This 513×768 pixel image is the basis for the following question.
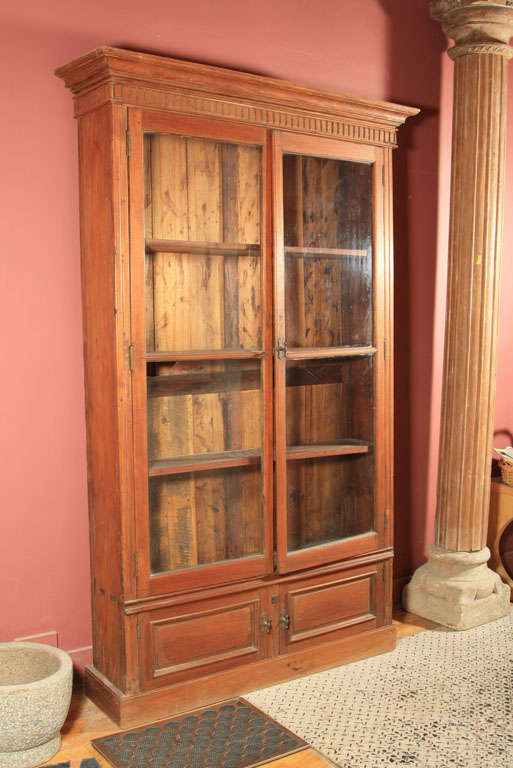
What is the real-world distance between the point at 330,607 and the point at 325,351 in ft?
3.27

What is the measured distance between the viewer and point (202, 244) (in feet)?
8.99

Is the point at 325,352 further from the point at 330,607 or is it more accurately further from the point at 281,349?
the point at 330,607

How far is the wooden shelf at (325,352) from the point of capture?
289cm

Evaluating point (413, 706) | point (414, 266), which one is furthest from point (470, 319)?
point (413, 706)

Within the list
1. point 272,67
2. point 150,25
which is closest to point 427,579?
point 272,67

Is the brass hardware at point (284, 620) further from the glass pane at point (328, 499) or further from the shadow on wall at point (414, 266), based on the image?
the shadow on wall at point (414, 266)

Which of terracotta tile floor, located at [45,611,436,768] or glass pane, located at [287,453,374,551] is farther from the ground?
glass pane, located at [287,453,374,551]

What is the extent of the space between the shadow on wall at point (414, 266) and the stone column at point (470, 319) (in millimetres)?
192

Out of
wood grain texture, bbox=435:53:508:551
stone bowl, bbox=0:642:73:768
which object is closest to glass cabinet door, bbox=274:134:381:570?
wood grain texture, bbox=435:53:508:551

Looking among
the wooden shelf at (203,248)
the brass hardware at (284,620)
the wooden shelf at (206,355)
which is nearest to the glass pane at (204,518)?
the brass hardware at (284,620)

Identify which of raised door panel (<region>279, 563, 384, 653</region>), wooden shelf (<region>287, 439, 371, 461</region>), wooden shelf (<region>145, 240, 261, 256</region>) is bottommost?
raised door panel (<region>279, 563, 384, 653</region>)

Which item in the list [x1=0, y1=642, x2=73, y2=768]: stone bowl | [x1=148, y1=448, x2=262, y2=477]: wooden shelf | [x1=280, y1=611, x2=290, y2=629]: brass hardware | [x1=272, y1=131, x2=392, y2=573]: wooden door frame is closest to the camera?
[x1=0, y1=642, x2=73, y2=768]: stone bowl

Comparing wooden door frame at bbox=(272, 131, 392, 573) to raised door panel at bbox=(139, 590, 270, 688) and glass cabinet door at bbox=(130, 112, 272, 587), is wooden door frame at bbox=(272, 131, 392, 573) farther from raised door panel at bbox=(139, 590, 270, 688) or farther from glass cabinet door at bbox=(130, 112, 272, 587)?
raised door panel at bbox=(139, 590, 270, 688)

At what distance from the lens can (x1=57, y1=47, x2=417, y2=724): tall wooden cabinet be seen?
2.56 meters
